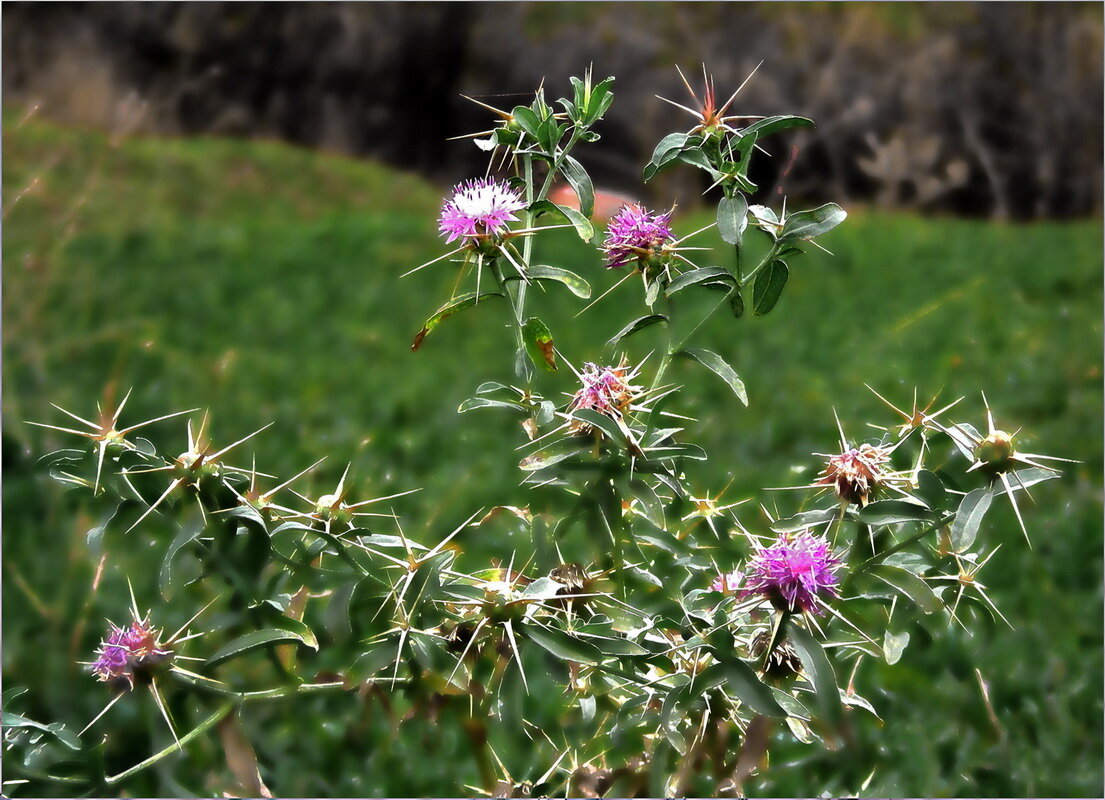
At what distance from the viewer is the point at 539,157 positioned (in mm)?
758

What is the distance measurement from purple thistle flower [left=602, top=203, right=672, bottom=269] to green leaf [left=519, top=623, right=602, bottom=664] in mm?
245

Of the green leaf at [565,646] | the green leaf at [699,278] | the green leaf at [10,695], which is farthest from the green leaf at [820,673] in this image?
the green leaf at [10,695]

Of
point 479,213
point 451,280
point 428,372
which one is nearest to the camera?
point 479,213

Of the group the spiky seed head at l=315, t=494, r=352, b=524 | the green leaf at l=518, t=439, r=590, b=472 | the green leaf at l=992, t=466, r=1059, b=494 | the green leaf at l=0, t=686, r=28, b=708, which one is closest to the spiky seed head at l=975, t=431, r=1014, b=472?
the green leaf at l=992, t=466, r=1059, b=494

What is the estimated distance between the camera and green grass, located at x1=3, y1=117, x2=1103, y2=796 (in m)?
1.33

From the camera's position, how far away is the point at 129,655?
697mm

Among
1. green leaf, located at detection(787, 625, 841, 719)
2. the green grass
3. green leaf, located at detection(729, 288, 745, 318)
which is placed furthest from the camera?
the green grass

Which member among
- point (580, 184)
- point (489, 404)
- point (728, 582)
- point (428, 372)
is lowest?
point (428, 372)

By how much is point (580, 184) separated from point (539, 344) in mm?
117

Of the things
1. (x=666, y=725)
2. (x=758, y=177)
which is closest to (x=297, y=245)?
(x=758, y=177)

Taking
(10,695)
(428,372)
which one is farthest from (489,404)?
(428,372)

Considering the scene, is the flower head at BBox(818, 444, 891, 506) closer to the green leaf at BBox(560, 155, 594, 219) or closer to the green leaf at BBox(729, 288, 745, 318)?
the green leaf at BBox(729, 288, 745, 318)

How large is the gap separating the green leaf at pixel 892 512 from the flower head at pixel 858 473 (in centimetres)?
2

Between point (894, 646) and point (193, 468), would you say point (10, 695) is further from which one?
point (894, 646)
